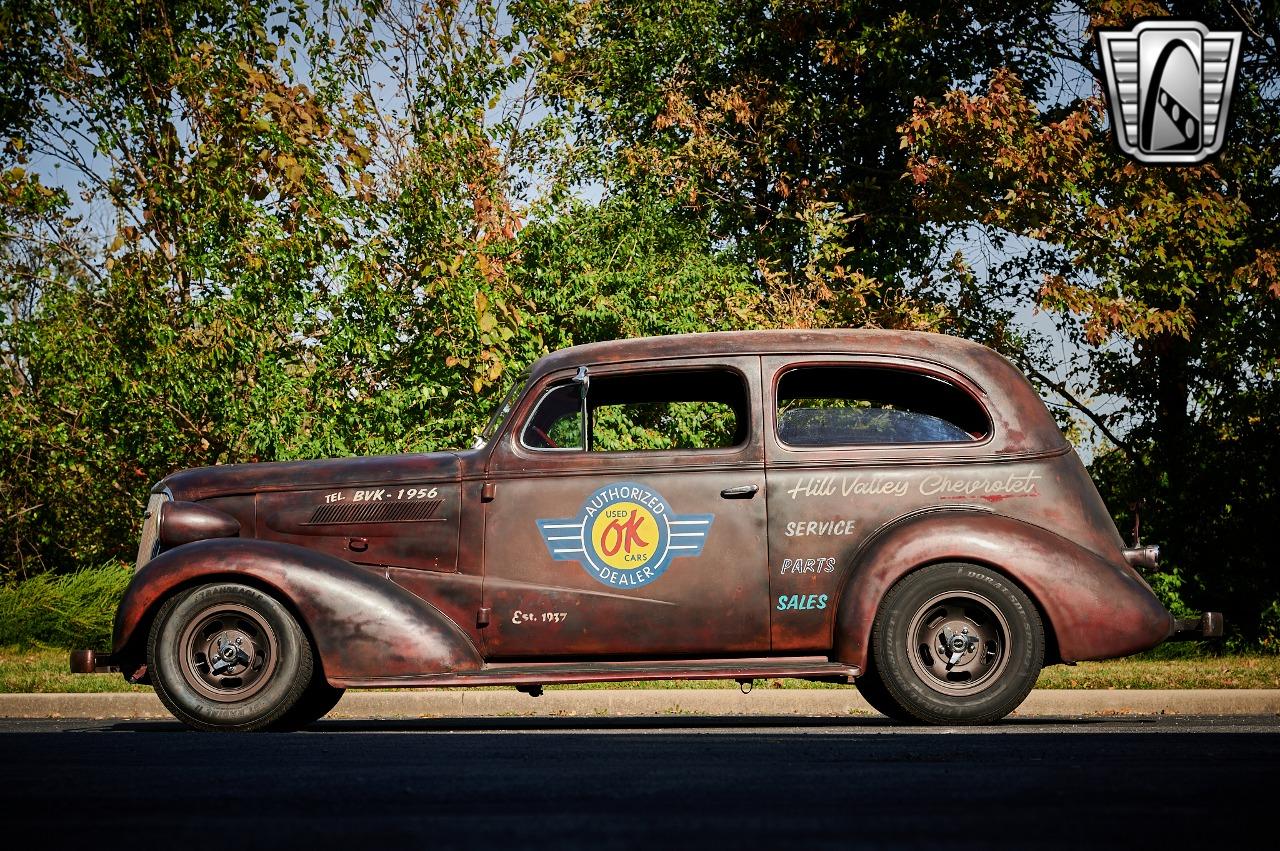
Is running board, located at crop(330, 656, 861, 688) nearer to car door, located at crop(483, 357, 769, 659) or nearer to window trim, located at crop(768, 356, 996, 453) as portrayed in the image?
car door, located at crop(483, 357, 769, 659)

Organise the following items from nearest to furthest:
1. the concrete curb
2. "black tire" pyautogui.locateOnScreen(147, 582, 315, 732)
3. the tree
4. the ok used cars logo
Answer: "black tire" pyautogui.locateOnScreen(147, 582, 315, 732), the ok used cars logo, the concrete curb, the tree

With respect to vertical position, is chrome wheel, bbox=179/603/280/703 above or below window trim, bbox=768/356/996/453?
below

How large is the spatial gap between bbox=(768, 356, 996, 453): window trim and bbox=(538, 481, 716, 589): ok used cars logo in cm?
62

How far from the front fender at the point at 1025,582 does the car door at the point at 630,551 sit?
1.68 ft

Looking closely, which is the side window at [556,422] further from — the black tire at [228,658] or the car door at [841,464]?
the black tire at [228,658]

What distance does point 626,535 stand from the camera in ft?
24.4

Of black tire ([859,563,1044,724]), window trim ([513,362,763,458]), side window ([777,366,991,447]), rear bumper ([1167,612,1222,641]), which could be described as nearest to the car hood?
window trim ([513,362,763,458])

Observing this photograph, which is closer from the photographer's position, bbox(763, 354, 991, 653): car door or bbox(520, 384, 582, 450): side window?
bbox(763, 354, 991, 653): car door

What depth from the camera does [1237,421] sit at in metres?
14.4

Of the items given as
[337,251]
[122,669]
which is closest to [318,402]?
[337,251]

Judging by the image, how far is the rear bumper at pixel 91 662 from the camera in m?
7.59

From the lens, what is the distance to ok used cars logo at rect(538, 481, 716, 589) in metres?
7.41

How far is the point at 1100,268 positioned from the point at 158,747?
35.8 feet

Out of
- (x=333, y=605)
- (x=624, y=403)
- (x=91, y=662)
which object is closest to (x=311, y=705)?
(x=333, y=605)
